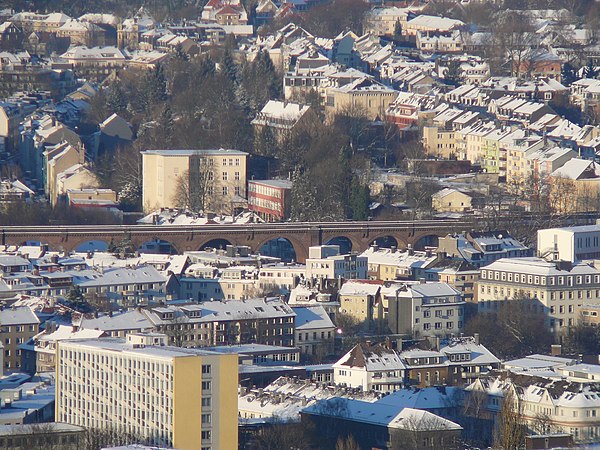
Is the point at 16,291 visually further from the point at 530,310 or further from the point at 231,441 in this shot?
the point at 231,441

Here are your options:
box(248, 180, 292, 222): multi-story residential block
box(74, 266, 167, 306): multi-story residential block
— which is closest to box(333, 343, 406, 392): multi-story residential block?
box(74, 266, 167, 306): multi-story residential block

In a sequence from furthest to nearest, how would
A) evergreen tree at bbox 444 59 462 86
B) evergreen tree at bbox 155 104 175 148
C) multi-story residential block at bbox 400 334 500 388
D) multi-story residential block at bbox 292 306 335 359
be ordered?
evergreen tree at bbox 444 59 462 86 < evergreen tree at bbox 155 104 175 148 < multi-story residential block at bbox 292 306 335 359 < multi-story residential block at bbox 400 334 500 388

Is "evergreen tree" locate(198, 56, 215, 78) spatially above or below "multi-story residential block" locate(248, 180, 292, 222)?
above

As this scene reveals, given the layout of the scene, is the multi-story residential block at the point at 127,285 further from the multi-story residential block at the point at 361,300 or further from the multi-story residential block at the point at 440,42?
the multi-story residential block at the point at 440,42

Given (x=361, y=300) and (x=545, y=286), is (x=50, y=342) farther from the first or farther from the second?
(x=545, y=286)

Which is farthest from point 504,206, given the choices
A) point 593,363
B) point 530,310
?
point 593,363

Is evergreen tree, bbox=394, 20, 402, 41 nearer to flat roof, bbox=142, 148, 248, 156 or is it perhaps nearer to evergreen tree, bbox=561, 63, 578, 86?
evergreen tree, bbox=561, 63, 578, 86

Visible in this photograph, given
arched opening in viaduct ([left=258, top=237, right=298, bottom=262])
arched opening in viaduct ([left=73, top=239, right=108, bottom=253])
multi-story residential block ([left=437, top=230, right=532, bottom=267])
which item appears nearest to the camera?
multi-story residential block ([left=437, top=230, right=532, bottom=267])
